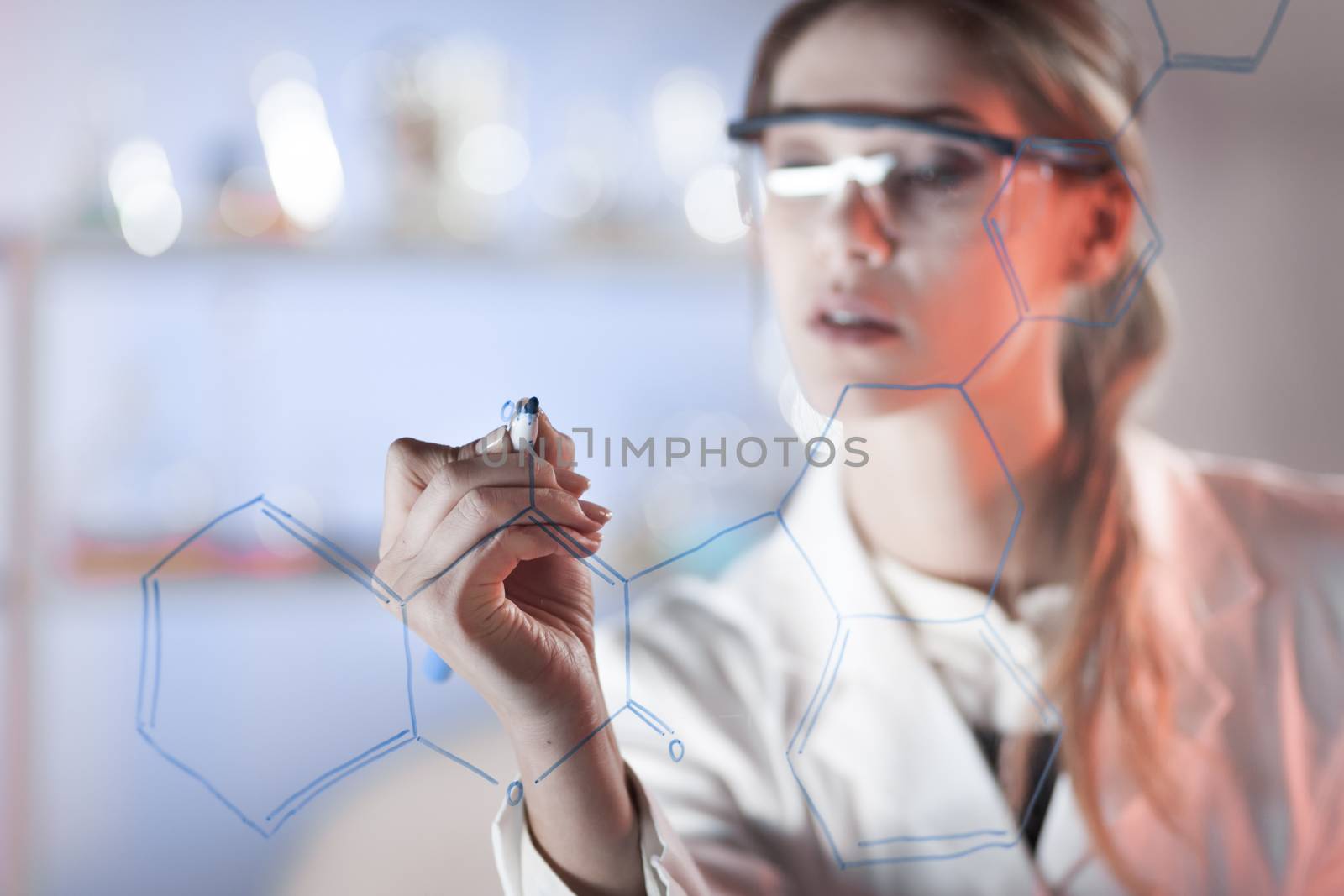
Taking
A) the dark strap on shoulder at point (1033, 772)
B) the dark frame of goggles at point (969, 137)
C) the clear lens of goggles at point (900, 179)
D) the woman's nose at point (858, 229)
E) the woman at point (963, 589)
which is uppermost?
the dark frame of goggles at point (969, 137)

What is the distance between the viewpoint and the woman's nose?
395 millimetres

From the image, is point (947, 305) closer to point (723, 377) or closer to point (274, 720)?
point (723, 377)

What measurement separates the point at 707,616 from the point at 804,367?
129 millimetres

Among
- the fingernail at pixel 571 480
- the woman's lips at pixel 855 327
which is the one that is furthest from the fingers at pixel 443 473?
the woman's lips at pixel 855 327

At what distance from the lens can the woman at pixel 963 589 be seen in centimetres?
40

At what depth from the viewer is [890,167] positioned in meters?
0.39

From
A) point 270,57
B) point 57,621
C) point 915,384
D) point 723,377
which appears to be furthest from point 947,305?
point 57,621

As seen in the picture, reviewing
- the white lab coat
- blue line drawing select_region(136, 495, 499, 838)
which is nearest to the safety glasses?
the white lab coat

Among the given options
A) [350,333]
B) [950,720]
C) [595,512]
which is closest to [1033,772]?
[950,720]

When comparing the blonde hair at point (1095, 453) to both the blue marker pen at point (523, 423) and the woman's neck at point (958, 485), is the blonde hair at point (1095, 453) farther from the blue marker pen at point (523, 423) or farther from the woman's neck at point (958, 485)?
the blue marker pen at point (523, 423)

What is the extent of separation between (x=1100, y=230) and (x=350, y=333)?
0.46 metres

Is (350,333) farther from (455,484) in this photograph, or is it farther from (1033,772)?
(1033,772)

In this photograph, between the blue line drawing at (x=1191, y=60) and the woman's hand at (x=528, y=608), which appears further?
the blue line drawing at (x=1191, y=60)

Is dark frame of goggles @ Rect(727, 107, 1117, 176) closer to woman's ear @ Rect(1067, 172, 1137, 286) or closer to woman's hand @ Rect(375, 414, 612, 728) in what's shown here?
woman's ear @ Rect(1067, 172, 1137, 286)
